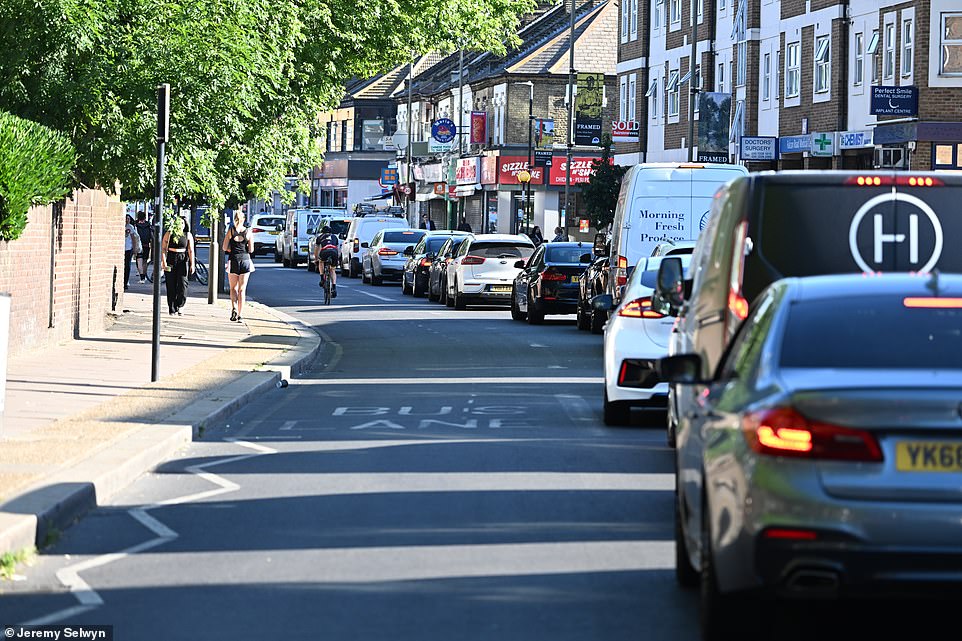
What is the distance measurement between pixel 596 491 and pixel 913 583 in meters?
5.77

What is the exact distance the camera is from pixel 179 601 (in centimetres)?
826

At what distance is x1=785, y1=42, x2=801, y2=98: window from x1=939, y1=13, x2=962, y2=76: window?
31.5 ft

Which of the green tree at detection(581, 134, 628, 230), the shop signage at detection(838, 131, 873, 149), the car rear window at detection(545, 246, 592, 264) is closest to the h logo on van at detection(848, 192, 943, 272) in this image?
the car rear window at detection(545, 246, 592, 264)

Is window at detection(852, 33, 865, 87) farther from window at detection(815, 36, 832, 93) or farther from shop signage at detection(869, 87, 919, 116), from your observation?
shop signage at detection(869, 87, 919, 116)

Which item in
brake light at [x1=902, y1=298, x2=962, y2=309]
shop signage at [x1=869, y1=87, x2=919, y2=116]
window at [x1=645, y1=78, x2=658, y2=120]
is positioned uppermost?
window at [x1=645, y1=78, x2=658, y2=120]

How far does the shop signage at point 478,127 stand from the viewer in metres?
91.4

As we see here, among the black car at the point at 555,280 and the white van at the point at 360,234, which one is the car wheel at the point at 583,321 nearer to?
the black car at the point at 555,280

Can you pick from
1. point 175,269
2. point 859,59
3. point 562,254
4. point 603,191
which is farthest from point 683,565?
point 603,191

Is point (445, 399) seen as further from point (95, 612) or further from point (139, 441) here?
point (95, 612)

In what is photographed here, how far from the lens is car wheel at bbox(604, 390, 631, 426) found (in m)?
16.1

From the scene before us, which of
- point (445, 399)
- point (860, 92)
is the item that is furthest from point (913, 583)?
point (860, 92)

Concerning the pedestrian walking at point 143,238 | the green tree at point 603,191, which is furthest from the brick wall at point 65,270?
the green tree at point 603,191

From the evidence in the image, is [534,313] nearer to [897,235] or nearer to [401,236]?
[401,236]

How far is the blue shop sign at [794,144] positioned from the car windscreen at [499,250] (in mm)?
13103
